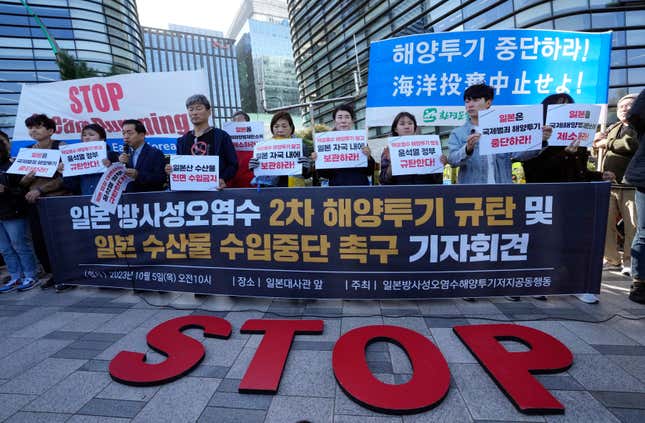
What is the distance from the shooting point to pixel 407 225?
9.34ft

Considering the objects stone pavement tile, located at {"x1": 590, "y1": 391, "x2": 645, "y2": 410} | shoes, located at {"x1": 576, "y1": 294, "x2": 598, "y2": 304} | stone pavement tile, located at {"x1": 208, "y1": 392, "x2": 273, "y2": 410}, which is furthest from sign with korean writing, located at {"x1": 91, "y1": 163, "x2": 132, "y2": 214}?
shoes, located at {"x1": 576, "y1": 294, "x2": 598, "y2": 304}

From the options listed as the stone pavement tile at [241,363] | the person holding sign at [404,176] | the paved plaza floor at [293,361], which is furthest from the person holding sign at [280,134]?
the stone pavement tile at [241,363]

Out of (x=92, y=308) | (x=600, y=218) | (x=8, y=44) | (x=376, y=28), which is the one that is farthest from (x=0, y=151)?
(x=8, y=44)

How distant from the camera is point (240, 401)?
1755 millimetres

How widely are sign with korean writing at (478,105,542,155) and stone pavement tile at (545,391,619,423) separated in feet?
6.26

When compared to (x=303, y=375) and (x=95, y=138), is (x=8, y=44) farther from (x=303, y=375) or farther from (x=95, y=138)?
(x=303, y=375)

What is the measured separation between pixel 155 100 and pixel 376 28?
98.2 feet

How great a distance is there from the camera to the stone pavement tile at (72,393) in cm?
178

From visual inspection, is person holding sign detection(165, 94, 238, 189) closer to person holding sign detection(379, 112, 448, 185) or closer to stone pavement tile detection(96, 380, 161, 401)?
person holding sign detection(379, 112, 448, 185)

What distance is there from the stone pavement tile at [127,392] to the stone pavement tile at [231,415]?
1.41 feet

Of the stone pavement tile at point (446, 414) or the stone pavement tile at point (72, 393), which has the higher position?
the stone pavement tile at point (72, 393)

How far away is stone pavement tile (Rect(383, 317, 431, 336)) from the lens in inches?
99.4

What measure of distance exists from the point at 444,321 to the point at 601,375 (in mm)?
1025

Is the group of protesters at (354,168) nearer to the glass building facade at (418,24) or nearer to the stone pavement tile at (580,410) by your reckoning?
the stone pavement tile at (580,410)
